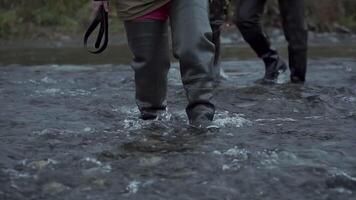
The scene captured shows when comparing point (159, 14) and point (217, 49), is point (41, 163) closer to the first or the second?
point (159, 14)

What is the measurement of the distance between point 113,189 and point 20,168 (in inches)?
22.8

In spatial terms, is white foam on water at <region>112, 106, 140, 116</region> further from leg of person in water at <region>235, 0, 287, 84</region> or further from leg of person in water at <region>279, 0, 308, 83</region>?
leg of person in water at <region>279, 0, 308, 83</region>

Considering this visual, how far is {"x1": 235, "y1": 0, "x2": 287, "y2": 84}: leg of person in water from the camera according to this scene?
6.63 meters

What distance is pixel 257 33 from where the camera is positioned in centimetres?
670

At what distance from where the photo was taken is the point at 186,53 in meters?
4.24

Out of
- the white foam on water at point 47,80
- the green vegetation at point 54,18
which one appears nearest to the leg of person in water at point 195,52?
the white foam on water at point 47,80

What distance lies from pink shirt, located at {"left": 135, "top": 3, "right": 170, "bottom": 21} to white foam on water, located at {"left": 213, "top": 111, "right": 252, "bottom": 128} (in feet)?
2.41

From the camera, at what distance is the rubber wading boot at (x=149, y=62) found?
14.5 feet

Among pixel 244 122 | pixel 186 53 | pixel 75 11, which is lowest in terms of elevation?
pixel 75 11

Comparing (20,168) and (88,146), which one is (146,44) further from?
(20,168)

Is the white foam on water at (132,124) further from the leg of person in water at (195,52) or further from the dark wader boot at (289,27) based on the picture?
the dark wader boot at (289,27)

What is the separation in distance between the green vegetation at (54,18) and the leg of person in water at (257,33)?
36.1ft

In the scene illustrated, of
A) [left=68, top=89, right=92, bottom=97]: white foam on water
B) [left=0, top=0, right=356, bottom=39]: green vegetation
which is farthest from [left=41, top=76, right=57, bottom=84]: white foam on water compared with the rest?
[left=0, top=0, right=356, bottom=39]: green vegetation

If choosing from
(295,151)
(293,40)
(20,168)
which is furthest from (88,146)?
(293,40)
